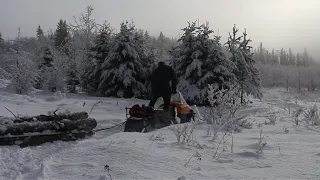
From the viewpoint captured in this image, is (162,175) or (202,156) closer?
(162,175)

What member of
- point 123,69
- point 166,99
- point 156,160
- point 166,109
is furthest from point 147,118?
point 123,69

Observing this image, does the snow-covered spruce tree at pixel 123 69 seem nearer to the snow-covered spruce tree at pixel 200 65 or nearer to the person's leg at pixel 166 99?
the snow-covered spruce tree at pixel 200 65

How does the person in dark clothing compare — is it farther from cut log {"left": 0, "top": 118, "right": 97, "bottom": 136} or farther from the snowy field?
the snowy field

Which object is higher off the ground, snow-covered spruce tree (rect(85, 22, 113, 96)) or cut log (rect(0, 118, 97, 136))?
snow-covered spruce tree (rect(85, 22, 113, 96))

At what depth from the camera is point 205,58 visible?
62.7 feet

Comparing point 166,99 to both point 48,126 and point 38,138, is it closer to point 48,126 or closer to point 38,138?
point 48,126

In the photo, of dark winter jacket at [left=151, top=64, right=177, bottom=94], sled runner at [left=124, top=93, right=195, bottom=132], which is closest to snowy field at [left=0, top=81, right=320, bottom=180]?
sled runner at [left=124, top=93, right=195, bottom=132]

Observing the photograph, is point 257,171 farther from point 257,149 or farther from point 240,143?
point 240,143

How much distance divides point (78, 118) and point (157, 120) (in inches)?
105

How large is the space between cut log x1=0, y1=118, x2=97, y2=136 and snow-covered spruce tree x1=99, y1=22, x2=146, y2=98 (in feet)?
49.2

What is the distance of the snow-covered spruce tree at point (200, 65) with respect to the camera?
59.5 feet

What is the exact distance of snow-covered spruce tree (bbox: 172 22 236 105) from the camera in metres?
18.1

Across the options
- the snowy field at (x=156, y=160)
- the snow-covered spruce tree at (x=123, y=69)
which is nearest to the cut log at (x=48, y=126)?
the snowy field at (x=156, y=160)

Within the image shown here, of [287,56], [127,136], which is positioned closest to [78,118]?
[127,136]
